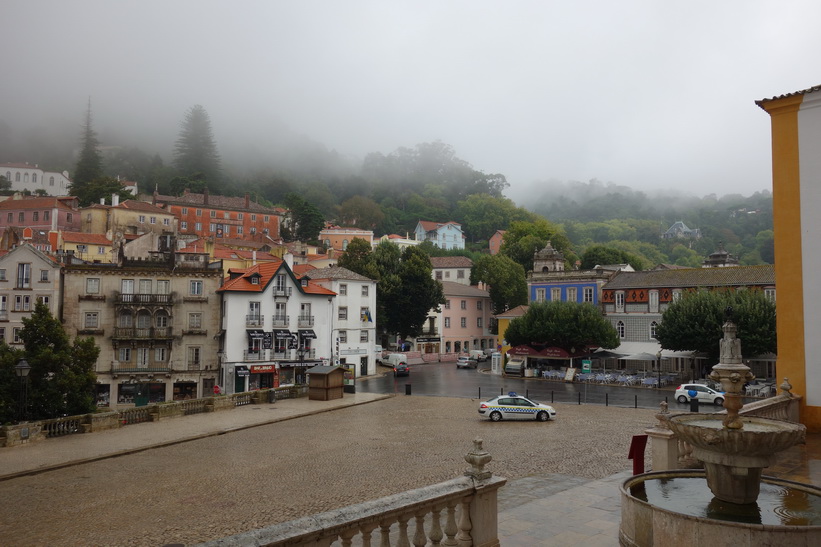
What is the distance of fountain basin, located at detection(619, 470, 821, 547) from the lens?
5914 millimetres

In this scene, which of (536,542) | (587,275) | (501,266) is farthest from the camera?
(501,266)

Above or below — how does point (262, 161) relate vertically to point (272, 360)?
above

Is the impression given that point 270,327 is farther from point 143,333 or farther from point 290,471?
point 290,471

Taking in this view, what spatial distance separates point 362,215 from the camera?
430 feet

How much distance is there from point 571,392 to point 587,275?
21431 mm

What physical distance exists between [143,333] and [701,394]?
118ft

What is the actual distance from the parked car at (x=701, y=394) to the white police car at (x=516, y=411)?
38.2 ft

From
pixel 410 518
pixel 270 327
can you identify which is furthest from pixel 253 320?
pixel 410 518

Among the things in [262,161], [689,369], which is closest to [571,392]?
[689,369]

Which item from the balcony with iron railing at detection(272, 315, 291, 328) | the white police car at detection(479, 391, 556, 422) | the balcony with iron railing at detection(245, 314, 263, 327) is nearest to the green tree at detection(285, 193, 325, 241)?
the balcony with iron railing at detection(272, 315, 291, 328)

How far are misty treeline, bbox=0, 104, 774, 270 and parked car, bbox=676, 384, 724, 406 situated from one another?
6364cm

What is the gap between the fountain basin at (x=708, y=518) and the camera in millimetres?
5914

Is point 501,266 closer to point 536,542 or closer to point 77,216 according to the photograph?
point 77,216

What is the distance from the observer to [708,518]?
6.54 meters
